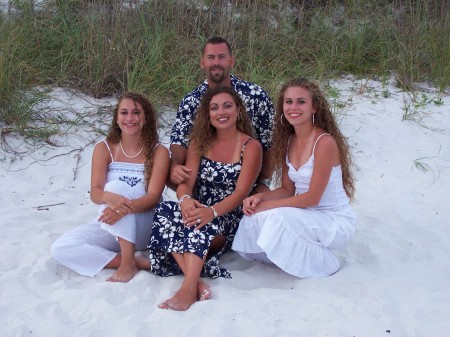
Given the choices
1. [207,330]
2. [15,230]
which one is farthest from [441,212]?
[15,230]

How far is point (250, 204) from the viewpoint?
128 inches

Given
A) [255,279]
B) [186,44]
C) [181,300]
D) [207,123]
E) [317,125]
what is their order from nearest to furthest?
[181,300] < [255,279] < [317,125] < [207,123] < [186,44]

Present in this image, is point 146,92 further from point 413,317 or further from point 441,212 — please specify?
point 413,317

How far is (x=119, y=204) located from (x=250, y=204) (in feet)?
2.10

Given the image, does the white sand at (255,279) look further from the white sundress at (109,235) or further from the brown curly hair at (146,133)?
the brown curly hair at (146,133)

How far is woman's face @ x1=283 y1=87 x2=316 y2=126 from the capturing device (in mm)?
3307

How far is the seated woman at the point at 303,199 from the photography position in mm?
3141

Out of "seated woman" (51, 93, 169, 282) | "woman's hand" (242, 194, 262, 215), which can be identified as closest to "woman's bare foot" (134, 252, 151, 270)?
"seated woman" (51, 93, 169, 282)

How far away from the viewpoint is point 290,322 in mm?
2789

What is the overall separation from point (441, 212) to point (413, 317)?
166cm

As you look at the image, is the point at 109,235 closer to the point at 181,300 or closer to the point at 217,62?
the point at 181,300

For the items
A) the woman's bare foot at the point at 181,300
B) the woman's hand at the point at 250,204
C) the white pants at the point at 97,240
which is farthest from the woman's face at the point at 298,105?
the woman's bare foot at the point at 181,300

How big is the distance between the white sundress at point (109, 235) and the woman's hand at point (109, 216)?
3cm

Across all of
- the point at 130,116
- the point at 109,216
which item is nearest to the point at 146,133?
the point at 130,116
